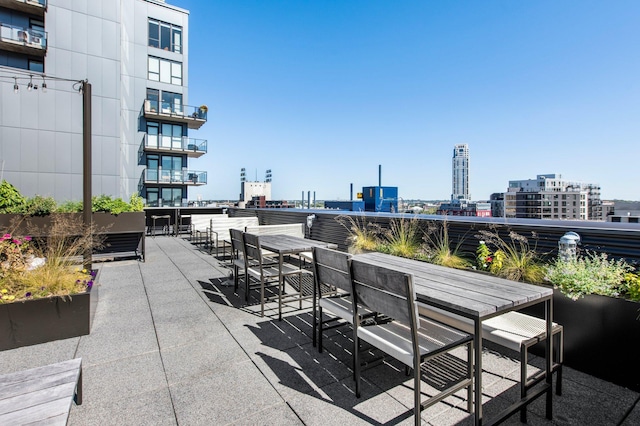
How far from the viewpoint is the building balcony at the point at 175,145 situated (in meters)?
17.4

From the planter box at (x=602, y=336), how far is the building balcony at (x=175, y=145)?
19010mm

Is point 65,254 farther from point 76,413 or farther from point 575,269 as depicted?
point 575,269

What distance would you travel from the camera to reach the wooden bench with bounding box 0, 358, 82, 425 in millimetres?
1203

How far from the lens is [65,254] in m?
3.43

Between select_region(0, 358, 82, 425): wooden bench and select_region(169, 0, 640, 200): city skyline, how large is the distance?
10679mm

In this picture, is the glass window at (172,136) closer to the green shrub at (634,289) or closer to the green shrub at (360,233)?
the green shrub at (360,233)

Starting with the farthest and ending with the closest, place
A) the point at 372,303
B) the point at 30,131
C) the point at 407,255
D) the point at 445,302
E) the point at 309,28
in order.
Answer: the point at 309,28 < the point at 30,131 < the point at 407,255 < the point at 372,303 < the point at 445,302

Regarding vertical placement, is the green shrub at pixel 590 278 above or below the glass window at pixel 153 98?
below

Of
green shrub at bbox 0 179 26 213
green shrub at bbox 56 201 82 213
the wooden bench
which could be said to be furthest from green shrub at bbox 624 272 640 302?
green shrub at bbox 0 179 26 213

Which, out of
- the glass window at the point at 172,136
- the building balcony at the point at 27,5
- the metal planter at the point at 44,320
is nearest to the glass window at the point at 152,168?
the glass window at the point at 172,136

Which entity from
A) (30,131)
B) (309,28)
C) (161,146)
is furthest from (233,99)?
(30,131)

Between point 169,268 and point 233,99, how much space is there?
1609 centimetres

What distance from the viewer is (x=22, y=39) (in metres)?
12.4

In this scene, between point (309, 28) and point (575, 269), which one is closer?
point (575, 269)
